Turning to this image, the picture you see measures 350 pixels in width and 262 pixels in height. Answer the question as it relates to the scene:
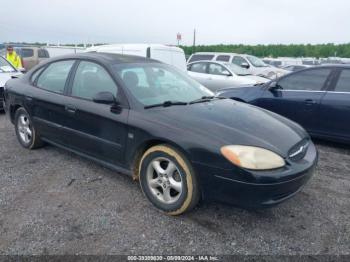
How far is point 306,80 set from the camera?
5.57 m

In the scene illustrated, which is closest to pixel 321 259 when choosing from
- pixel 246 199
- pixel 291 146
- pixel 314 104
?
pixel 246 199

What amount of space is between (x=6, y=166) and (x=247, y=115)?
10.4 ft

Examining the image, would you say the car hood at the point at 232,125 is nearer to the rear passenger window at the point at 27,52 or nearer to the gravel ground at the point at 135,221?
the gravel ground at the point at 135,221

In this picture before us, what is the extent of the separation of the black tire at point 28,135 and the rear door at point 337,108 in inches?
176

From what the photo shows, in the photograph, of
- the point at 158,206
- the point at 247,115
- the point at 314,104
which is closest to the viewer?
the point at 158,206

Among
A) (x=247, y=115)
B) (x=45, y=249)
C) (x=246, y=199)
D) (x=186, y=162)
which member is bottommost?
(x=45, y=249)

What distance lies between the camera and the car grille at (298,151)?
296 centimetres

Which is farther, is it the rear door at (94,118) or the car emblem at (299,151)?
the rear door at (94,118)

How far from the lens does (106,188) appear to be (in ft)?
11.9

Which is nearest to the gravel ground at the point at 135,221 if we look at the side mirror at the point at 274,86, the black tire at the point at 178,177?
the black tire at the point at 178,177

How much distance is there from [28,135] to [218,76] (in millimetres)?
7496

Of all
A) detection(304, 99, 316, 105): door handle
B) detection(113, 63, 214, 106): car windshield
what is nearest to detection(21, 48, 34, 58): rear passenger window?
detection(113, 63, 214, 106): car windshield

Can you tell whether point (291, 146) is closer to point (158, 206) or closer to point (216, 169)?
point (216, 169)

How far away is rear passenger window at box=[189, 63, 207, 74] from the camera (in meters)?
11.6
